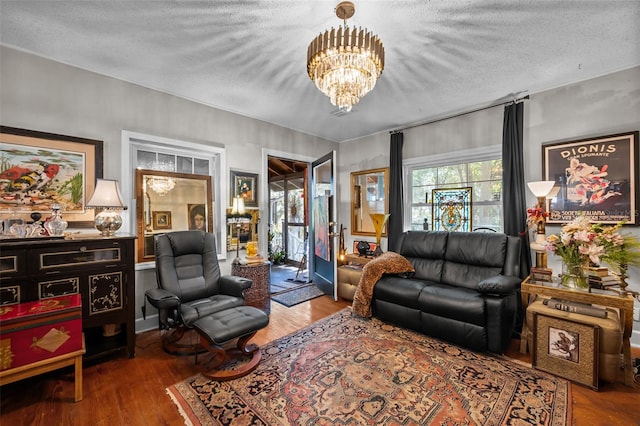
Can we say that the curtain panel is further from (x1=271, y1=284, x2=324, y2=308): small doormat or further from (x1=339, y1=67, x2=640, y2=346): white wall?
(x1=271, y1=284, x2=324, y2=308): small doormat

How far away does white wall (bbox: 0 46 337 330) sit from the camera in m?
2.37

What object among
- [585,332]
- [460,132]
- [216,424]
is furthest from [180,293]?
[460,132]

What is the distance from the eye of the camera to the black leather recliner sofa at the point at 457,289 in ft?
8.09

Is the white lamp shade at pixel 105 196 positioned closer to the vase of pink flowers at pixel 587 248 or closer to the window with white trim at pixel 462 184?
the window with white trim at pixel 462 184

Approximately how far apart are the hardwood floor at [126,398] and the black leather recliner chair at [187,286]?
0.29 meters

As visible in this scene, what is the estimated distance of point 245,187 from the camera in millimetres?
3883

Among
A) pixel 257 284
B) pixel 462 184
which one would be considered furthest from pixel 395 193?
pixel 257 284

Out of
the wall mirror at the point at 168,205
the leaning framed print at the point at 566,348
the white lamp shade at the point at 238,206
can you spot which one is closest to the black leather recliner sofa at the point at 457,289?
the leaning framed print at the point at 566,348

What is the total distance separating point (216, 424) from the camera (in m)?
1.66

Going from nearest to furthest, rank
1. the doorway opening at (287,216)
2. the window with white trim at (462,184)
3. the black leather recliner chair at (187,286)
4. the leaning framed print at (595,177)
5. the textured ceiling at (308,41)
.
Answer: the textured ceiling at (308,41)
the black leather recliner chair at (187,286)
the leaning framed print at (595,177)
the window with white trim at (462,184)
the doorway opening at (287,216)

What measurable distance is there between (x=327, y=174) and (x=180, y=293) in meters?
2.93

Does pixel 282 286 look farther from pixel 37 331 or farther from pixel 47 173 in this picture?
pixel 47 173

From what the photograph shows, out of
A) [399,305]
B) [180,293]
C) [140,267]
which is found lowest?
[399,305]

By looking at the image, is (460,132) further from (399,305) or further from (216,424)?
(216,424)
